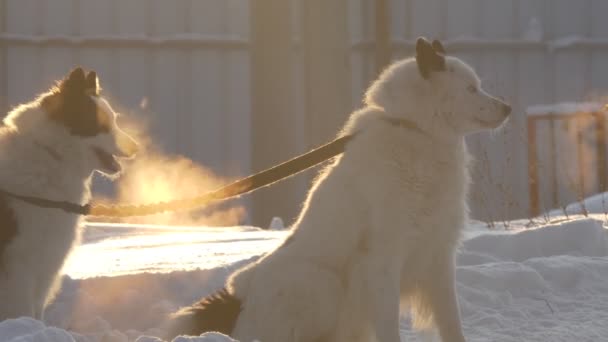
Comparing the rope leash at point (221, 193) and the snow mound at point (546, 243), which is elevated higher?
the rope leash at point (221, 193)

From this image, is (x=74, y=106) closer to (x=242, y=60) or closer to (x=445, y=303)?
(x=445, y=303)

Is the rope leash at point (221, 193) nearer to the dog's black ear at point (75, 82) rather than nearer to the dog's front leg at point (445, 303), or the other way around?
the dog's black ear at point (75, 82)

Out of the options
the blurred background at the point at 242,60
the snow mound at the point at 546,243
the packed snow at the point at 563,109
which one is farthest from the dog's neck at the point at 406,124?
the packed snow at the point at 563,109

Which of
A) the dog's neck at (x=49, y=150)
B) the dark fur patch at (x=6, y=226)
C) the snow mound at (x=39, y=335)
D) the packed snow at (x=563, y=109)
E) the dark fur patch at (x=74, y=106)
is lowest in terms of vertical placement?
the packed snow at (x=563, y=109)

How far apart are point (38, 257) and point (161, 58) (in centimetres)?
1318

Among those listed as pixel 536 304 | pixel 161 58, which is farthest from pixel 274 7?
A: pixel 536 304

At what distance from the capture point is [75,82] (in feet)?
14.9

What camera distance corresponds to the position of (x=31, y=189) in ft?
14.4

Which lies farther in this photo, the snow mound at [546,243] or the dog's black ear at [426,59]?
the snow mound at [546,243]

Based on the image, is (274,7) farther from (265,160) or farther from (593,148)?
(593,148)

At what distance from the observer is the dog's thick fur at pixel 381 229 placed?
3818 mm

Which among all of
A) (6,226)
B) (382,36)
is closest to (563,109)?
(382,36)

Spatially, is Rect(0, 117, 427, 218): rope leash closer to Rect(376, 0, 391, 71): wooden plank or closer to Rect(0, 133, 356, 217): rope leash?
Rect(0, 133, 356, 217): rope leash

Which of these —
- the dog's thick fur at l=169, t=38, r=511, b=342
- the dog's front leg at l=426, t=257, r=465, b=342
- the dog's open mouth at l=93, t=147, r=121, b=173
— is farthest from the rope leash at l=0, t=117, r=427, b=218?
the dog's front leg at l=426, t=257, r=465, b=342
